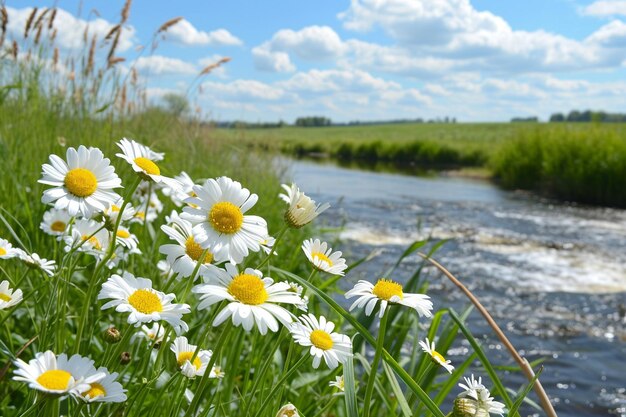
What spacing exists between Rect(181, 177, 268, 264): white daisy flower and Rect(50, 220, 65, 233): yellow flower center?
77 centimetres

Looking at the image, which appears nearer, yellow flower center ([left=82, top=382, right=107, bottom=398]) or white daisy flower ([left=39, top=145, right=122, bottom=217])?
yellow flower center ([left=82, top=382, right=107, bottom=398])

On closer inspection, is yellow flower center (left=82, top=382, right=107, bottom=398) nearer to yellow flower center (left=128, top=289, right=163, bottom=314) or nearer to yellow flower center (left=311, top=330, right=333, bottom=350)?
yellow flower center (left=128, top=289, right=163, bottom=314)

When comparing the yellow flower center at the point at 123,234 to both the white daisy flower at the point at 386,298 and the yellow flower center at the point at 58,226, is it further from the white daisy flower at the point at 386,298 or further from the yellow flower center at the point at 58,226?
the white daisy flower at the point at 386,298

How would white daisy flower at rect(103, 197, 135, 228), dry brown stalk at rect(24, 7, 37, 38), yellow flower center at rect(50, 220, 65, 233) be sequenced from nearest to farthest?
white daisy flower at rect(103, 197, 135, 228) → yellow flower center at rect(50, 220, 65, 233) → dry brown stalk at rect(24, 7, 37, 38)

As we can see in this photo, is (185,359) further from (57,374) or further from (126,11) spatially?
(126,11)

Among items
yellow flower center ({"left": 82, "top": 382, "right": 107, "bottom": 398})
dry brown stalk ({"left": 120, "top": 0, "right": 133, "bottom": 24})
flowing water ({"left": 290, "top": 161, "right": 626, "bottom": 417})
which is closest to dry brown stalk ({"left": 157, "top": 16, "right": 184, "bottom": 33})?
dry brown stalk ({"left": 120, "top": 0, "right": 133, "bottom": 24})

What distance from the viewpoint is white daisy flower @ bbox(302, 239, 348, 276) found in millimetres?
1085

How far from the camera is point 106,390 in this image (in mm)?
828

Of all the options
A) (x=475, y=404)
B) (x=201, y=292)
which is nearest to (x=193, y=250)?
(x=201, y=292)

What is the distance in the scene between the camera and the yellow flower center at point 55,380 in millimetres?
717

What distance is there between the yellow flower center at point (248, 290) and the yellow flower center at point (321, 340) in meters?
0.15

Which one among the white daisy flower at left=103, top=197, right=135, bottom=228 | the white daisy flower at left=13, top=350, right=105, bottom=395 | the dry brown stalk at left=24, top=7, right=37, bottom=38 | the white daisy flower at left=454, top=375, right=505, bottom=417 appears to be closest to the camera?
the white daisy flower at left=13, top=350, right=105, bottom=395

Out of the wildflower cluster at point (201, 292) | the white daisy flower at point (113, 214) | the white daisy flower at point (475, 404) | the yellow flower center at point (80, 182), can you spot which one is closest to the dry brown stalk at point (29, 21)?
the white daisy flower at point (113, 214)

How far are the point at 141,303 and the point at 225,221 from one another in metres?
0.17
